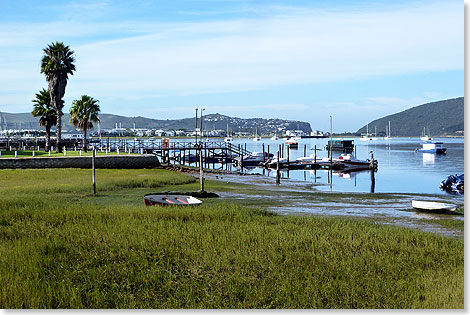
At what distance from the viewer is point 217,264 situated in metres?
→ 12.7

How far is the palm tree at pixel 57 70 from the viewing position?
229 feet

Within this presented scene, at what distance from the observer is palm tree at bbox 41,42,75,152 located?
6994cm

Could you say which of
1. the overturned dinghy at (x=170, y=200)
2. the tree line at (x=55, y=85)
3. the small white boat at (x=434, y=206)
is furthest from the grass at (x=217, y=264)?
the tree line at (x=55, y=85)

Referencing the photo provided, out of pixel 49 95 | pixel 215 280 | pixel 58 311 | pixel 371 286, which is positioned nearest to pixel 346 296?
pixel 371 286

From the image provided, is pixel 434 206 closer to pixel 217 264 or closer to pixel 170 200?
pixel 170 200

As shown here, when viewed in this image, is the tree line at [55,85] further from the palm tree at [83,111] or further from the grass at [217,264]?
the grass at [217,264]

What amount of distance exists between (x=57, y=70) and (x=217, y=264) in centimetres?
6291

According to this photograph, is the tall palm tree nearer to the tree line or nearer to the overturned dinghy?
the tree line

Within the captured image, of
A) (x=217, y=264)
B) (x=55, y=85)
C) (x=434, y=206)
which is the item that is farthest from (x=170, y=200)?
(x=55, y=85)

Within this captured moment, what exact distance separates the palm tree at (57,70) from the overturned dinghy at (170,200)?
4593cm

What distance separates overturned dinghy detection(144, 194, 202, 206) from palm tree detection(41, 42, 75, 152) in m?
45.9

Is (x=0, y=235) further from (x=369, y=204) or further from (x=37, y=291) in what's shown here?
(x=369, y=204)

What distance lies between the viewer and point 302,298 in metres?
10.5

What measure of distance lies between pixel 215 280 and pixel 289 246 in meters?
3.18
